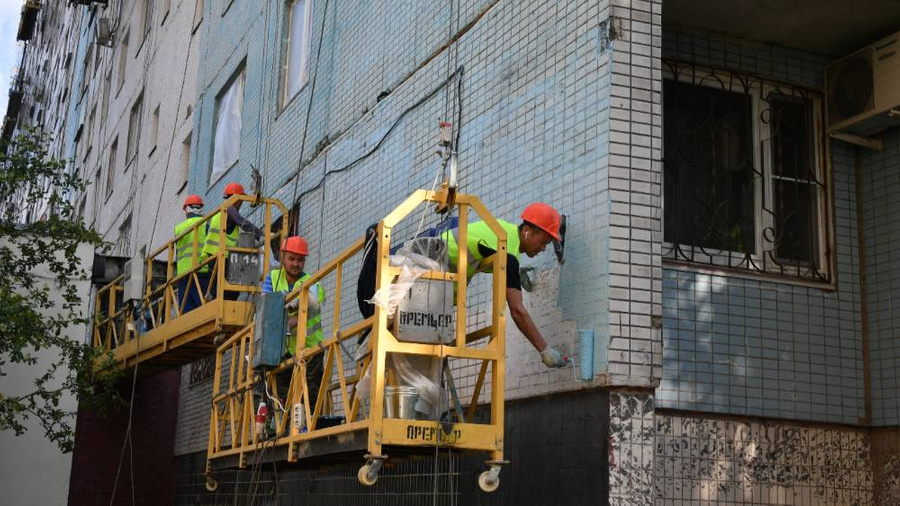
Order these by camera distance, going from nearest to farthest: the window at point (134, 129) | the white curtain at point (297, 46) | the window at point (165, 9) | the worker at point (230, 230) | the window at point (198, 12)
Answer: the worker at point (230, 230)
the white curtain at point (297, 46)
the window at point (198, 12)
the window at point (165, 9)
the window at point (134, 129)

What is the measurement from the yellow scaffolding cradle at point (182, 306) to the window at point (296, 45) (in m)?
1.54

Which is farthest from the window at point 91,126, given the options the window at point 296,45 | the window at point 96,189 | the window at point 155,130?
the window at point 296,45

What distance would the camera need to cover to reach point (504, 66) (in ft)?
26.3

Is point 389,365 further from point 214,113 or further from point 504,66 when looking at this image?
point 214,113

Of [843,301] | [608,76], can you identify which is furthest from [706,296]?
[608,76]

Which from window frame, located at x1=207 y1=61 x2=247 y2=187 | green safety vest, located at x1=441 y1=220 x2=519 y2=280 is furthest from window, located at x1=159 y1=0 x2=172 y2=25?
green safety vest, located at x1=441 y1=220 x2=519 y2=280

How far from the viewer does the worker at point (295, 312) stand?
834 cm

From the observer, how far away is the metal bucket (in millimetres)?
6055

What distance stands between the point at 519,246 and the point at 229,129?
10.5m

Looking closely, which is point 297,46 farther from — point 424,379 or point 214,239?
point 424,379

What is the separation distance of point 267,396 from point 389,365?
2.46 meters

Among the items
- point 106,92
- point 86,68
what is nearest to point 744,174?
point 106,92

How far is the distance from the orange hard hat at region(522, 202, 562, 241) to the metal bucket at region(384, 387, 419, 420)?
1.20 metres

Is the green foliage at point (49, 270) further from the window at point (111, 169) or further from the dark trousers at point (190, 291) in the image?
the window at point (111, 169)
